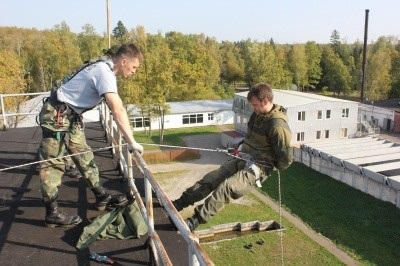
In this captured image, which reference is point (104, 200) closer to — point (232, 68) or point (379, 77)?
point (379, 77)

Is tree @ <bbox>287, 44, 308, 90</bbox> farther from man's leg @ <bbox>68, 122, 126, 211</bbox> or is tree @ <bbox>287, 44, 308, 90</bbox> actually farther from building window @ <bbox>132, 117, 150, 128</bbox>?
man's leg @ <bbox>68, 122, 126, 211</bbox>

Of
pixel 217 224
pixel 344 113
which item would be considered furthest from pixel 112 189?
pixel 344 113

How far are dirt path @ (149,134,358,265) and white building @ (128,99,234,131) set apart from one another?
496 cm

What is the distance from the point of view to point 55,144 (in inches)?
182

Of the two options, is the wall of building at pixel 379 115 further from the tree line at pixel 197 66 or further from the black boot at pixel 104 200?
the black boot at pixel 104 200

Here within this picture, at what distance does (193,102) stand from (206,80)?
10.7 meters

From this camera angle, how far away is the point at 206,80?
56.4 meters

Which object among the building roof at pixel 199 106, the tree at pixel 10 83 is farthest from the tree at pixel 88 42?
the tree at pixel 10 83

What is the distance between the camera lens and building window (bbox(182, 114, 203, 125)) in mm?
43719

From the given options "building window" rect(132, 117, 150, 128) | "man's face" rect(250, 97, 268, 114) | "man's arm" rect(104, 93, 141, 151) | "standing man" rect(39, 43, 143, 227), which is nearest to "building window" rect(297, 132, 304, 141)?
"building window" rect(132, 117, 150, 128)

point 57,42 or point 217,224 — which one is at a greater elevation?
point 57,42

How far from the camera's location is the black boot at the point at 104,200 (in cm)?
504

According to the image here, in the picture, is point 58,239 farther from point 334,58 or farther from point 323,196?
point 334,58

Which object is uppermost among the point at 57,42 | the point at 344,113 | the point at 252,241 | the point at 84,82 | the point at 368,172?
the point at 57,42
